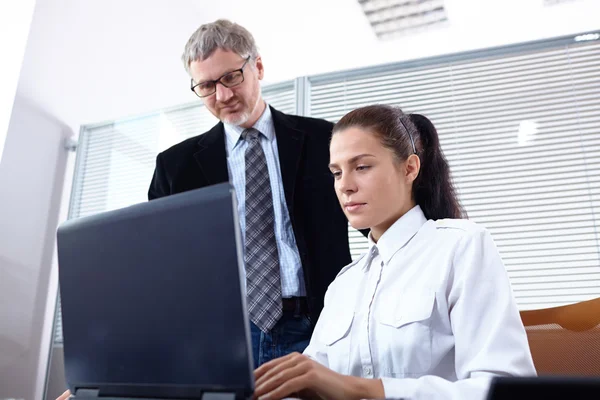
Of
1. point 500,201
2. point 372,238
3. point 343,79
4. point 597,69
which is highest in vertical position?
point 343,79

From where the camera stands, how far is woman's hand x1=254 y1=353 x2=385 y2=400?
76cm

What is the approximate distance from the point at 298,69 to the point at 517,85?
6.87 ft

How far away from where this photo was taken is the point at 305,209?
1651 mm

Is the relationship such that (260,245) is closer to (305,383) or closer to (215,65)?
(215,65)

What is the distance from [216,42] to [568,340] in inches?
46.9

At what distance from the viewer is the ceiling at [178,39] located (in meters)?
2.99

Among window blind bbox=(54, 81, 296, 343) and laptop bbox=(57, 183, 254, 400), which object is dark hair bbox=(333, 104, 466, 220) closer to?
laptop bbox=(57, 183, 254, 400)

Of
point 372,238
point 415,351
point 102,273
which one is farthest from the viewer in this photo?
point 372,238

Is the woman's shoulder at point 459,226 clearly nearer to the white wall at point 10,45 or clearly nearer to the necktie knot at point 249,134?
the necktie knot at point 249,134

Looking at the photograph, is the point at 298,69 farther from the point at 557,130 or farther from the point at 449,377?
the point at 449,377

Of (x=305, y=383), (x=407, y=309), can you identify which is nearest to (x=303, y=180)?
(x=407, y=309)

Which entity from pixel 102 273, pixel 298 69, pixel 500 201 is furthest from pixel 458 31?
pixel 102 273

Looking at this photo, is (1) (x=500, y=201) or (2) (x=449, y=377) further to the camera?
(1) (x=500, y=201)

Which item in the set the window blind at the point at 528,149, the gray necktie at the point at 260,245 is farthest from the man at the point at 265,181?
the window blind at the point at 528,149
